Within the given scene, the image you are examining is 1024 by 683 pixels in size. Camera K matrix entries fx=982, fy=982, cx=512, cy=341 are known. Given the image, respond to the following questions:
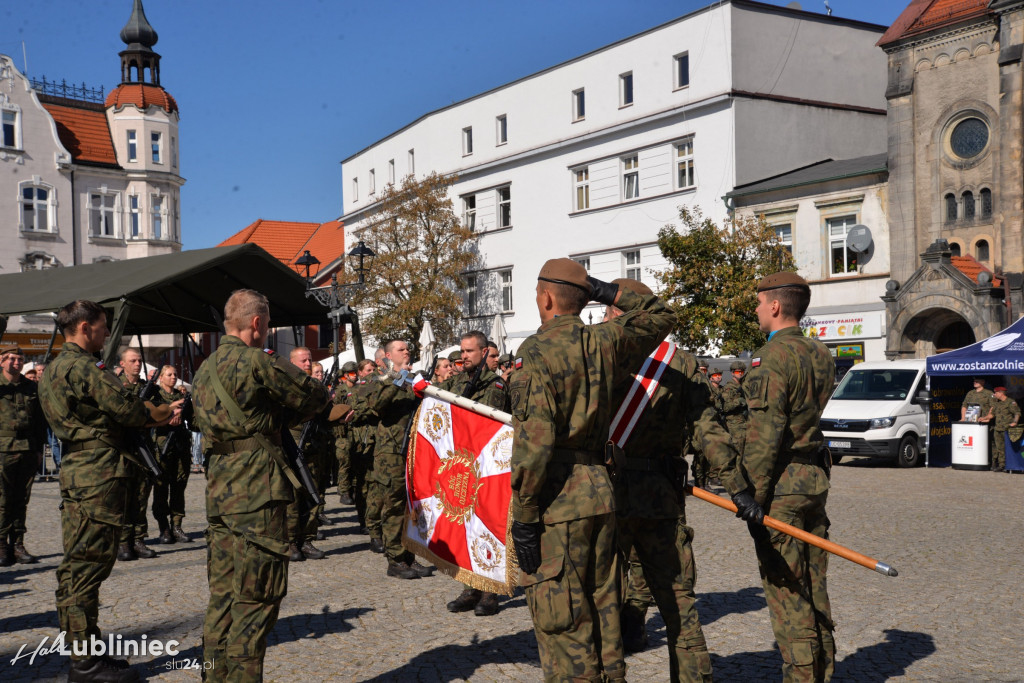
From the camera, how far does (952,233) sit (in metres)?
27.6

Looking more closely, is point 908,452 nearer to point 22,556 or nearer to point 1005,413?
point 1005,413

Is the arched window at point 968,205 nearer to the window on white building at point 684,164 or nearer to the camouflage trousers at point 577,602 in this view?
the window on white building at point 684,164

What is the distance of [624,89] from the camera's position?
36.6 metres

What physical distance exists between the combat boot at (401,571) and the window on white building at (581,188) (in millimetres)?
29883

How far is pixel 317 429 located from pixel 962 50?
78.7 feet

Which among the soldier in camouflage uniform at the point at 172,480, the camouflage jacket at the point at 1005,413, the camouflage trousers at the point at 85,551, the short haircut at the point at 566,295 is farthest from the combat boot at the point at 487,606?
the camouflage jacket at the point at 1005,413

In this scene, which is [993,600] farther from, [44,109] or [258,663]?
[44,109]

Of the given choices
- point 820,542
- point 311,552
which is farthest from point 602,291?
point 311,552

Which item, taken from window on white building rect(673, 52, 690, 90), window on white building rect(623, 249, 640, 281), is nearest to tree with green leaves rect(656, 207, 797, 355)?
window on white building rect(623, 249, 640, 281)

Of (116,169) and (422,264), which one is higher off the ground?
(116,169)

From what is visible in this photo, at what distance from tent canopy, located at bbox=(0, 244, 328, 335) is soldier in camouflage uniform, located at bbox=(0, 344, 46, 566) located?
2.00 metres

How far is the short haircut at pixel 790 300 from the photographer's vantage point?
17.9ft

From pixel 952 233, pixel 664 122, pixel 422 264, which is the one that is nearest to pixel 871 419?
pixel 952 233

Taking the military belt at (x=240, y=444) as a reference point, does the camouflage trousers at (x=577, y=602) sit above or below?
below
